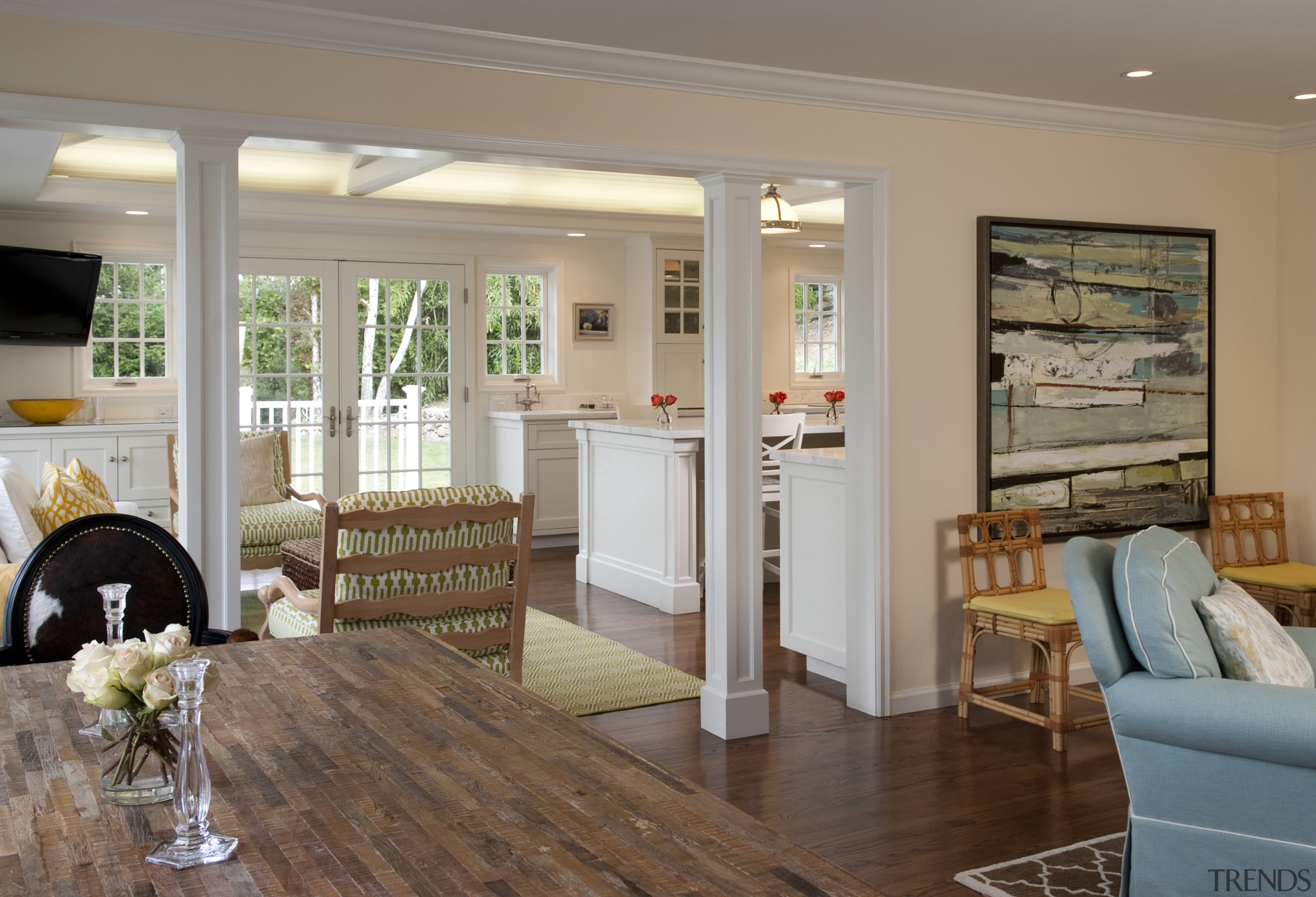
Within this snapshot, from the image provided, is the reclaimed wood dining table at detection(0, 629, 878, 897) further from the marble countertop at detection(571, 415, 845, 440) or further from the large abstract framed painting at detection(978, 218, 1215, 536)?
the marble countertop at detection(571, 415, 845, 440)

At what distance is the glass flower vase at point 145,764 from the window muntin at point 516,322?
23.4ft

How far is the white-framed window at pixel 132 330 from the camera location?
23.8 ft

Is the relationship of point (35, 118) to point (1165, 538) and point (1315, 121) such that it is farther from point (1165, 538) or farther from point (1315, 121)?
point (1315, 121)

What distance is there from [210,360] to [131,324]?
4.71m

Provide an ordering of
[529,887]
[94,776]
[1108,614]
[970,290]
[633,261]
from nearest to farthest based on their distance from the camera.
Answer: [529,887], [94,776], [1108,614], [970,290], [633,261]

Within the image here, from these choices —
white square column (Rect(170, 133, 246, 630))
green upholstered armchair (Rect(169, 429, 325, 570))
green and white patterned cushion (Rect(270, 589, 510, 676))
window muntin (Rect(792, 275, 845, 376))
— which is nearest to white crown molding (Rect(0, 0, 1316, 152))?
white square column (Rect(170, 133, 246, 630))

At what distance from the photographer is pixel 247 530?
6012 millimetres

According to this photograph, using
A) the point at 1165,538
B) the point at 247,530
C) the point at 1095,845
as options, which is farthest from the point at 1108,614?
the point at 247,530

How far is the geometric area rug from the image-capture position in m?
2.84

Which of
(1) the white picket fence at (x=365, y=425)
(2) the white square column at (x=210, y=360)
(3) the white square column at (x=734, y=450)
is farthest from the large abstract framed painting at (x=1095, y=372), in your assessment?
(1) the white picket fence at (x=365, y=425)

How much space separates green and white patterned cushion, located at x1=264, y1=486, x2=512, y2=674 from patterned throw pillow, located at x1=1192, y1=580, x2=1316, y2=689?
1.97 meters

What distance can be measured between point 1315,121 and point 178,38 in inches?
183

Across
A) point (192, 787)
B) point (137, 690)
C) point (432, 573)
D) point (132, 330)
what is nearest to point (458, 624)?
point (432, 573)

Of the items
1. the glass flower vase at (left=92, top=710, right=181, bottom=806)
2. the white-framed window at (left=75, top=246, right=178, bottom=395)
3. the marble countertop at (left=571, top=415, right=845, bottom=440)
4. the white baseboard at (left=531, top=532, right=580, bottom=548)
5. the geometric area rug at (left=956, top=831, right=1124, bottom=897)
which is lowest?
the geometric area rug at (left=956, top=831, right=1124, bottom=897)
